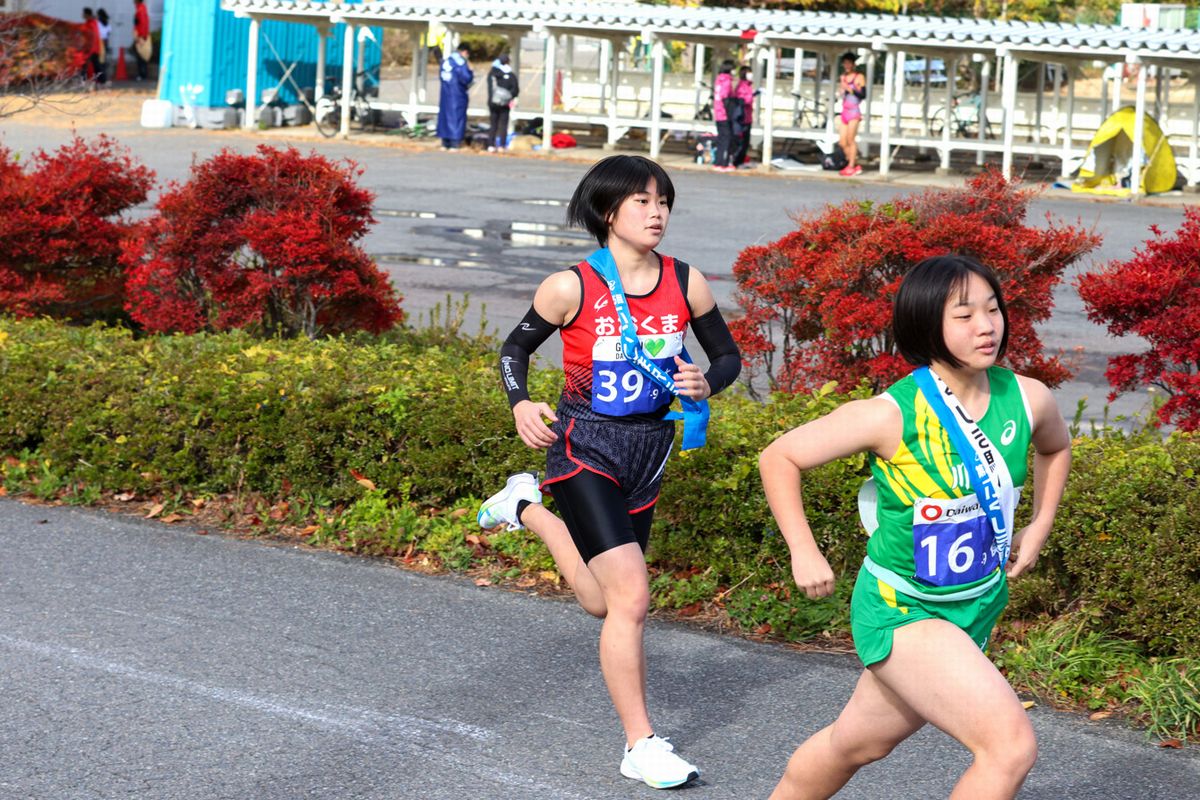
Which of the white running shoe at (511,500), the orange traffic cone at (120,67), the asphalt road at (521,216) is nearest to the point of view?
the white running shoe at (511,500)

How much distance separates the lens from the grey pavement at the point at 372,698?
15.0 feet

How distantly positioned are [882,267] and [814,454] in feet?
13.6

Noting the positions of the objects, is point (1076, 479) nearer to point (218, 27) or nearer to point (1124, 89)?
point (218, 27)

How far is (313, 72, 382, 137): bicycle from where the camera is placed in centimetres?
3244

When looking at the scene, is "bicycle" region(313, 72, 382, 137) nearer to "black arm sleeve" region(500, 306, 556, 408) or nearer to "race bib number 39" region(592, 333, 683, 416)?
"black arm sleeve" region(500, 306, 556, 408)

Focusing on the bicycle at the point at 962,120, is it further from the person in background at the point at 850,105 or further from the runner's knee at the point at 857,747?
the runner's knee at the point at 857,747

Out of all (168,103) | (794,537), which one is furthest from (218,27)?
(794,537)

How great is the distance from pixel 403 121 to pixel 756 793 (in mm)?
31652

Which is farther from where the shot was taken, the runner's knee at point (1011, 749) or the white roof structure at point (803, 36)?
the white roof structure at point (803, 36)

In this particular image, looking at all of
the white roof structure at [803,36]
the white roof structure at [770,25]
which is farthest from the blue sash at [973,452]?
the white roof structure at [770,25]

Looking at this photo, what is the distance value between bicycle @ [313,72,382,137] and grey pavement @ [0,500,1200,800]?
2665cm

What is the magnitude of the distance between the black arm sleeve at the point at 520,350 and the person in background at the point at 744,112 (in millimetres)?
22898

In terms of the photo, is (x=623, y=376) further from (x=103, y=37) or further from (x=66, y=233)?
(x=103, y=37)

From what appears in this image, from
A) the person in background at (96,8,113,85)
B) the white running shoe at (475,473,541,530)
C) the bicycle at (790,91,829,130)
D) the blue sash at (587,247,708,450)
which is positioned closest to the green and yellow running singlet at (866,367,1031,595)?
the blue sash at (587,247,708,450)
